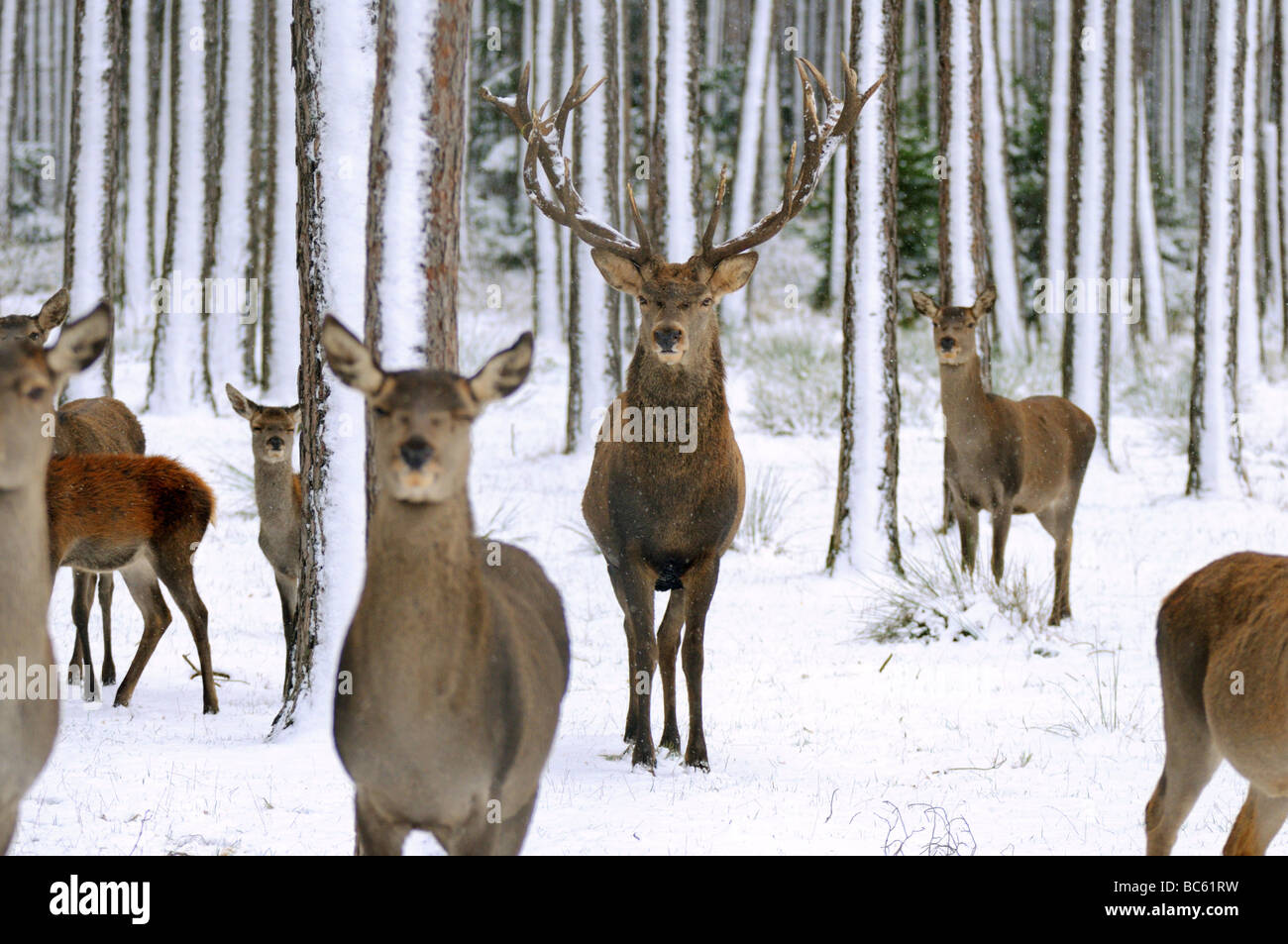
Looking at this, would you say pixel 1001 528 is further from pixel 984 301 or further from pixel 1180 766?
pixel 1180 766

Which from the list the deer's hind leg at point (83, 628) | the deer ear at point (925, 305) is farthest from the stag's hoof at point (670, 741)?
the deer ear at point (925, 305)

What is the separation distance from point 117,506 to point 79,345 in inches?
148

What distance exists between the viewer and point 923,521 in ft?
47.1

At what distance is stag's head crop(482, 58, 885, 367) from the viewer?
6.86 metres

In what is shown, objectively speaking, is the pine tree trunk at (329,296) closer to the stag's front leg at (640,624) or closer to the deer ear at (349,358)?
the stag's front leg at (640,624)

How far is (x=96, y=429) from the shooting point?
928 centimetres

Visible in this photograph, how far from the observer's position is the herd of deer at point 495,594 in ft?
11.8

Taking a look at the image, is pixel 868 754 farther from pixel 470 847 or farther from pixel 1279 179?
pixel 1279 179

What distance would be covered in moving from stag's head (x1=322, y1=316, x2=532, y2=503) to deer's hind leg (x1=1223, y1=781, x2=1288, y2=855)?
2.75 meters

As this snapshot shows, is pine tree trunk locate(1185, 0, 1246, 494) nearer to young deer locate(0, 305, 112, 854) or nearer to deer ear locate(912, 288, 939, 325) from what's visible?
deer ear locate(912, 288, 939, 325)

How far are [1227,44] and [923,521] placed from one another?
6793mm

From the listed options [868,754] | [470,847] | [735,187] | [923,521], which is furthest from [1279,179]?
[470,847]

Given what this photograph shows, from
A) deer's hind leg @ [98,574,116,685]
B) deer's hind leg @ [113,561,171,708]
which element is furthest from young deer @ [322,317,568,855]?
deer's hind leg @ [98,574,116,685]

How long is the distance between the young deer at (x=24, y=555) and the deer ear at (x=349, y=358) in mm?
737
